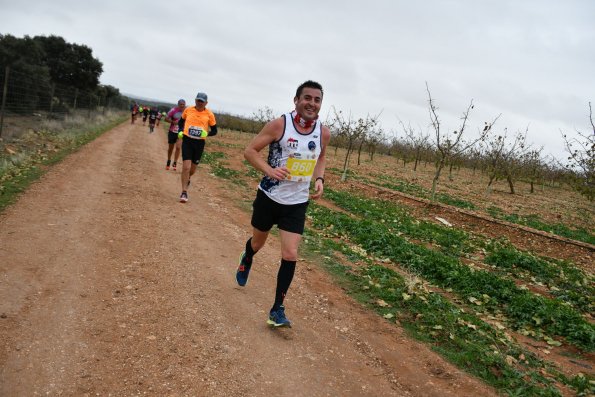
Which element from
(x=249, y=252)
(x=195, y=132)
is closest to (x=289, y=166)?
(x=249, y=252)

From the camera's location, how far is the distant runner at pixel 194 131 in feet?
27.5

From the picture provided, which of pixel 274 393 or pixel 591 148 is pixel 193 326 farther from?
pixel 591 148

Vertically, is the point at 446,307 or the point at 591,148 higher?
the point at 591,148

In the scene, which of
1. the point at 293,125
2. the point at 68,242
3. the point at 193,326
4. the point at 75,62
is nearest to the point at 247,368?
the point at 193,326

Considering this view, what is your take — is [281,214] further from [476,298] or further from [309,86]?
[476,298]

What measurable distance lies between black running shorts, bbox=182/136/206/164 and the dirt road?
7.01ft

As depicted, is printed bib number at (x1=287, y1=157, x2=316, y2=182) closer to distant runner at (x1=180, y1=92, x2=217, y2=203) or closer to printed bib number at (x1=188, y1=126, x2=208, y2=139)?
distant runner at (x1=180, y1=92, x2=217, y2=203)

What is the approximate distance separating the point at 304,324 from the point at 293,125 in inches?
77.5

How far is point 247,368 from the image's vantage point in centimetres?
325

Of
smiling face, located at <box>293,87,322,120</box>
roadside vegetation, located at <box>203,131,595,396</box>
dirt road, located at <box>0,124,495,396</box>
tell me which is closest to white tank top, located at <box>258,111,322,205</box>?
smiling face, located at <box>293,87,322,120</box>

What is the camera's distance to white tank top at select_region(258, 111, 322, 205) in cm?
376

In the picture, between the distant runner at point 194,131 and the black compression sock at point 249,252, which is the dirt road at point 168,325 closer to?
the black compression sock at point 249,252

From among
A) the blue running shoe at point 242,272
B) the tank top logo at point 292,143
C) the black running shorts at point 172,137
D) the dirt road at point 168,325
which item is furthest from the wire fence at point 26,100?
the tank top logo at point 292,143

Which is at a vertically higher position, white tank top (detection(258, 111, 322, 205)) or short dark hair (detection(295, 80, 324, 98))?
short dark hair (detection(295, 80, 324, 98))
